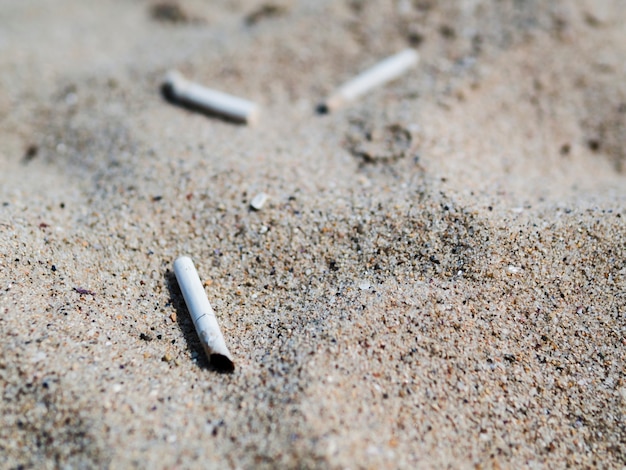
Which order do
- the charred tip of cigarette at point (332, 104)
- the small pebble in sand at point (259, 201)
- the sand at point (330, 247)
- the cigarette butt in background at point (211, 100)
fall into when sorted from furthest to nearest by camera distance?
the charred tip of cigarette at point (332, 104), the cigarette butt in background at point (211, 100), the small pebble in sand at point (259, 201), the sand at point (330, 247)

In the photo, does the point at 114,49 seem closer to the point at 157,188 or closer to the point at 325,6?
the point at 325,6

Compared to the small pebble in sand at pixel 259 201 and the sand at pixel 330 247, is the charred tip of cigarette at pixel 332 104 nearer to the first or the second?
the sand at pixel 330 247

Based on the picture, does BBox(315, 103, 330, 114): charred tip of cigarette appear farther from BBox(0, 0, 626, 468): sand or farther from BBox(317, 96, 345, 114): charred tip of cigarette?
BBox(0, 0, 626, 468): sand

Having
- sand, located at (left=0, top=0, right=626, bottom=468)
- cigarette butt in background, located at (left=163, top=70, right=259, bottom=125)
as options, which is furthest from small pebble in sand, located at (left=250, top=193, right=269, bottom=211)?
cigarette butt in background, located at (left=163, top=70, right=259, bottom=125)

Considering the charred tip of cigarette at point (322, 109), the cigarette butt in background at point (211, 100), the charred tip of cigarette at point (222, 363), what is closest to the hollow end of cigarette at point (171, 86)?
the cigarette butt in background at point (211, 100)

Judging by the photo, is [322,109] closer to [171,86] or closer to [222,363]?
[171,86]

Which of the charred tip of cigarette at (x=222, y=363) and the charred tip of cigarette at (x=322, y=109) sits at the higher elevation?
the charred tip of cigarette at (x=322, y=109)

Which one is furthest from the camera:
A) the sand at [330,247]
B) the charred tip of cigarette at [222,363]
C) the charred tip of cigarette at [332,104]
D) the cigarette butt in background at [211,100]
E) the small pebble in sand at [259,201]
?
the charred tip of cigarette at [332,104]
